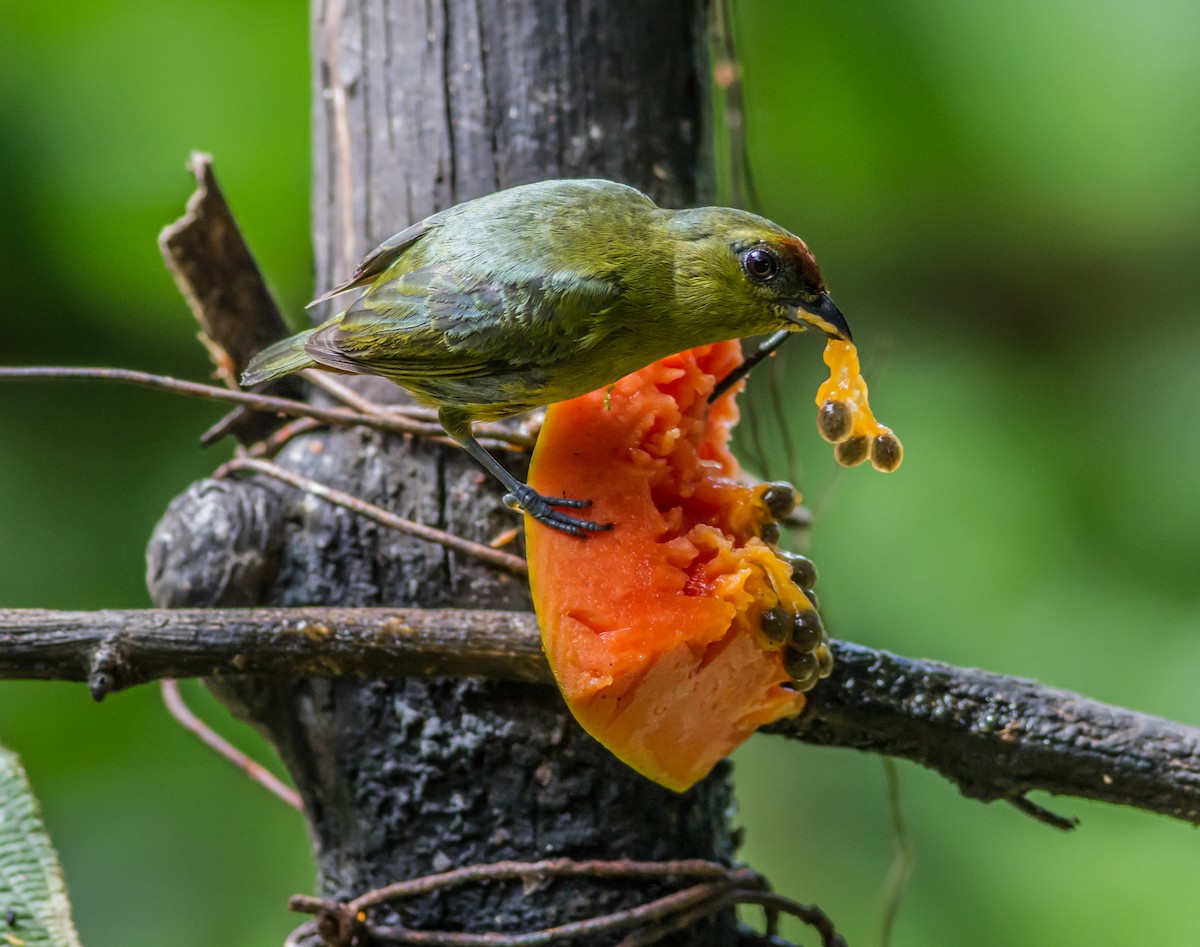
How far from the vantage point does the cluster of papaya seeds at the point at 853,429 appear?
4.40 ft

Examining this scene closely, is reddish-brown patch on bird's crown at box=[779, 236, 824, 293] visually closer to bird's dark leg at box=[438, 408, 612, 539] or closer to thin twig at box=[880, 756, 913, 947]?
bird's dark leg at box=[438, 408, 612, 539]

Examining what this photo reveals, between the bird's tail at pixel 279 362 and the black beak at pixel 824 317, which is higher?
the black beak at pixel 824 317

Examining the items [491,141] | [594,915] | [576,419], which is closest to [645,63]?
[491,141]

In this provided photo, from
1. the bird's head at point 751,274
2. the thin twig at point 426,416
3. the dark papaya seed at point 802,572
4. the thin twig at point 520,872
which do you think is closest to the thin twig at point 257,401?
the thin twig at point 426,416

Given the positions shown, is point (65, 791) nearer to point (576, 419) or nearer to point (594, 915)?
point (594, 915)

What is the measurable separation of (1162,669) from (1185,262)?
115cm

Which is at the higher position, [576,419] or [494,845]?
[576,419]

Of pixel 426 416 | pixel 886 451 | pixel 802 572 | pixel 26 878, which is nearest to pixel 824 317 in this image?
pixel 886 451

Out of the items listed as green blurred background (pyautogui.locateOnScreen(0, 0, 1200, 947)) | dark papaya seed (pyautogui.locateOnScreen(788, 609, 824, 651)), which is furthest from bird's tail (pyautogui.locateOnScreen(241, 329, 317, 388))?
green blurred background (pyautogui.locateOnScreen(0, 0, 1200, 947))

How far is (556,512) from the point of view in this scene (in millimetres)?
1334

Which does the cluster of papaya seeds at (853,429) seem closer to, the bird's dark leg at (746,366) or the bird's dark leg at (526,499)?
the bird's dark leg at (746,366)

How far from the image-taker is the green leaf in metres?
1.28

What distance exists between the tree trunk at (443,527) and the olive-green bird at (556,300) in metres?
0.19

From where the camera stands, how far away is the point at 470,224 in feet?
4.64
